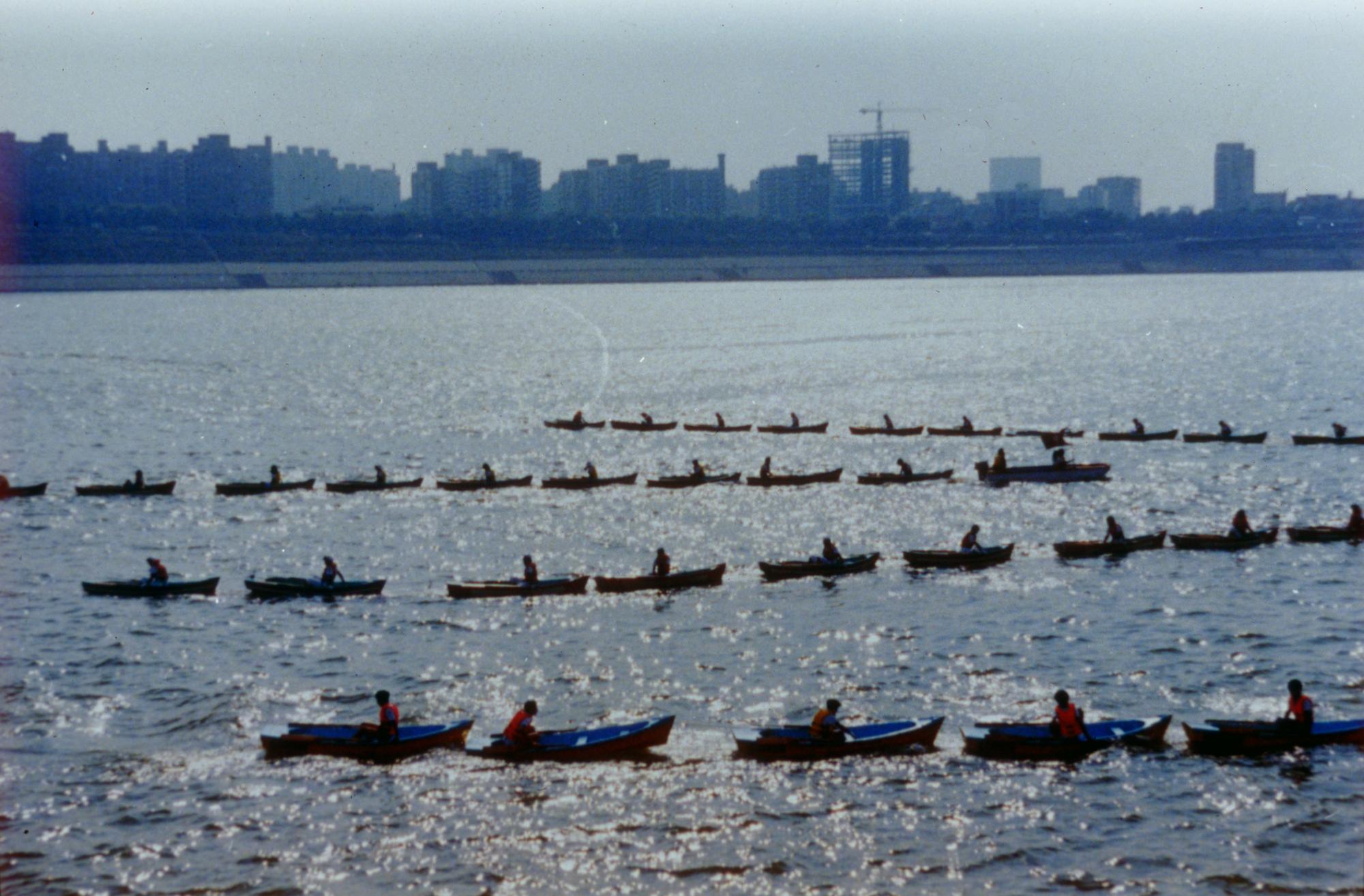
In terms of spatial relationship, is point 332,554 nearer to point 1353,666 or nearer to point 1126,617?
point 1126,617

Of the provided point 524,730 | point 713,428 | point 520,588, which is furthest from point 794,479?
point 524,730

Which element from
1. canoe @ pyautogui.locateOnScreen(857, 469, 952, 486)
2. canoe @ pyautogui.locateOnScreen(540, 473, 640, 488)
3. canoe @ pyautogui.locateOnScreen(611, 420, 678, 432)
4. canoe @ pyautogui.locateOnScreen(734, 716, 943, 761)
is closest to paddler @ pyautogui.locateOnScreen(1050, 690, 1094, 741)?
canoe @ pyautogui.locateOnScreen(734, 716, 943, 761)

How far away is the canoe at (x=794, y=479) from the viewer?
67.3 meters

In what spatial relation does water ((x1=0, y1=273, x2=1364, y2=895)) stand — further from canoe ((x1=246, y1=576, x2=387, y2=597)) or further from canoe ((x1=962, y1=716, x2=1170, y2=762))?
canoe ((x1=246, y1=576, x2=387, y2=597))

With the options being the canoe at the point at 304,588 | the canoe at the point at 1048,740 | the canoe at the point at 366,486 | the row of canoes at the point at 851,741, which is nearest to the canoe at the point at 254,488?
the canoe at the point at 366,486

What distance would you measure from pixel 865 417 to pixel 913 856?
74.2 metres

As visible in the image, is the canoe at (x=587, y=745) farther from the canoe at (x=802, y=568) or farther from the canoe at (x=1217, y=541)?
the canoe at (x=1217, y=541)

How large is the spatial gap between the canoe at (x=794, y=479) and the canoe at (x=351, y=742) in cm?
3625

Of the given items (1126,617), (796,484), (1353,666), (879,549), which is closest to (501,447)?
(796,484)

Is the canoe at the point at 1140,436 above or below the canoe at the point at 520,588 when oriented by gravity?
above

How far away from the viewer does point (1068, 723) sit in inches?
1223

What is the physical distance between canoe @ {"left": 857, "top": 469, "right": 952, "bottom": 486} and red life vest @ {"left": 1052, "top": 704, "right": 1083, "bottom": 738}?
1413 inches

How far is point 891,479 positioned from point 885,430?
60.4 feet

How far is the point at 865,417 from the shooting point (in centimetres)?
9981
